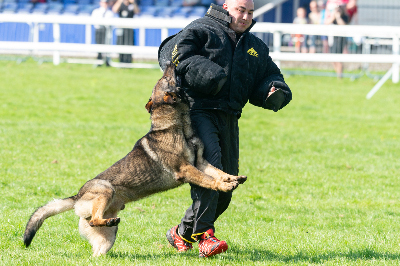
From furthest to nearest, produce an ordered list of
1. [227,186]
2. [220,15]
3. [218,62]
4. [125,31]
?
[125,31] → [220,15] → [218,62] → [227,186]

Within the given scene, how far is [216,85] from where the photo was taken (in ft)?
14.7

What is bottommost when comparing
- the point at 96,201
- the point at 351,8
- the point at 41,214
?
the point at 41,214

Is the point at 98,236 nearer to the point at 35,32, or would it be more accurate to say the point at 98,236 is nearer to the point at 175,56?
the point at 175,56

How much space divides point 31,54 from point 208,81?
1684 centimetres

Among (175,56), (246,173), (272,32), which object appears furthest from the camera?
(272,32)

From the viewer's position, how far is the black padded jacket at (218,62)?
4496 mm

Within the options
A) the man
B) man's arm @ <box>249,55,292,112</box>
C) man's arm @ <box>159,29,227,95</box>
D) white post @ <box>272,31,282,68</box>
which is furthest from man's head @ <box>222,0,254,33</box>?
white post @ <box>272,31,282,68</box>

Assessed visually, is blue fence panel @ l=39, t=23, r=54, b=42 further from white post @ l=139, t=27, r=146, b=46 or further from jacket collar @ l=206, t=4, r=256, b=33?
jacket collar @ l=206, t=4, r=256, b=33

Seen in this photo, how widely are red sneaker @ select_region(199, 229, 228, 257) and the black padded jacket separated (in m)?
1.09

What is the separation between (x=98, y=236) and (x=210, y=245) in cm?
95

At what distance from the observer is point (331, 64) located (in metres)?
19.9

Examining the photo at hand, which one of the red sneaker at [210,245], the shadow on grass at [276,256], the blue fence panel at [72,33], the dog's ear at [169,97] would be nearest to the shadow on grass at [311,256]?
the shadow on grass at [276,256]

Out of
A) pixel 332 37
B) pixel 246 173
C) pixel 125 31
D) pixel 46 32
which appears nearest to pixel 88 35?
pixel 46 32

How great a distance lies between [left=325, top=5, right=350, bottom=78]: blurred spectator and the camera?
57.7 ft
